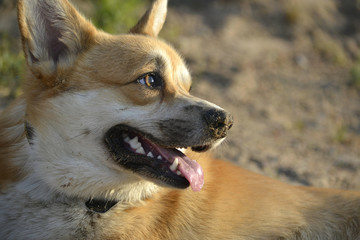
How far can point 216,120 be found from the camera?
2.93m

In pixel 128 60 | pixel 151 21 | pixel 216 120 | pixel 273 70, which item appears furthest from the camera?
pixel 273 70

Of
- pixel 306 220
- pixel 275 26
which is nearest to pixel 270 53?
pixel 275 26

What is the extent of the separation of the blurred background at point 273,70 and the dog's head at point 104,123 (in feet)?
7.71

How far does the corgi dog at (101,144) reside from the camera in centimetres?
296

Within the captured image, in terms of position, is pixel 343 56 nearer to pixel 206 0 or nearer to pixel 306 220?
pixel 206 0

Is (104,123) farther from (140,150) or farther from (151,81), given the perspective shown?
(151,81)

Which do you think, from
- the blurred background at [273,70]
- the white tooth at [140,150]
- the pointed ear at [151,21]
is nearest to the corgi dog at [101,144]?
the white tooth at [140,150]

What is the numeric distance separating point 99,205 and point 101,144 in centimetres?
42

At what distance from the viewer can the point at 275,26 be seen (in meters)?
9.20

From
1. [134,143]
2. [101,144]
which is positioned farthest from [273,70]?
[101,144]

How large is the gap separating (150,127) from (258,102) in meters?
4.45

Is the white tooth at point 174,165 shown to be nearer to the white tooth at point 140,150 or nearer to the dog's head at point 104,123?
the dog's head at point 104,123

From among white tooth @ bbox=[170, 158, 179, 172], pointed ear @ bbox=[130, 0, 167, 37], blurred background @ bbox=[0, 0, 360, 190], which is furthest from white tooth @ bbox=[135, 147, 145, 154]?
blurred background @ bbox=[0, 0, 360, 190]

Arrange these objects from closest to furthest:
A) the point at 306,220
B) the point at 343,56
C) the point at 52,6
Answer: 1. the point at 52,6
2. the point at 306,220
3. the point at 343,56
